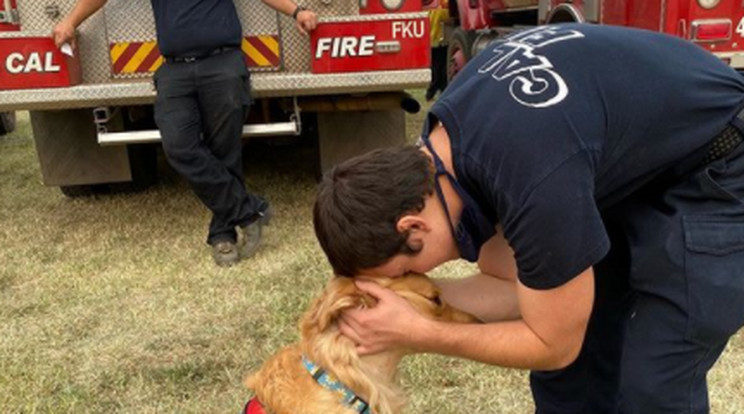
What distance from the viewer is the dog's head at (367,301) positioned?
1.82 meters

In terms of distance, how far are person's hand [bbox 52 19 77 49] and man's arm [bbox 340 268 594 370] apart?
3.22m

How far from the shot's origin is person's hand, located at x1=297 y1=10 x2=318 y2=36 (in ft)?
14.3

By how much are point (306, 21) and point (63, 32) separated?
139 cm

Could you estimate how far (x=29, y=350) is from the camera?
3375 millimetres

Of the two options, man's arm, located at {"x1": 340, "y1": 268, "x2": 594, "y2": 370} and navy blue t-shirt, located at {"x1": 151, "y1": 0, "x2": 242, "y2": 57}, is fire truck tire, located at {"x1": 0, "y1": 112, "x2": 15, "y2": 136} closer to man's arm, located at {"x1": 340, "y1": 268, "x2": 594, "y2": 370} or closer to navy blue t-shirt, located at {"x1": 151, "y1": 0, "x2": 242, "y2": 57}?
navy blue t-shirt, located at {"x1": 151, "y1": 0, "x2": 242, "y2": 57}

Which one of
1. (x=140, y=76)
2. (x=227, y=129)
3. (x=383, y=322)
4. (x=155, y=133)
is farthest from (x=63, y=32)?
(x=383, y=322)

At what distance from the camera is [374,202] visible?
163 cm

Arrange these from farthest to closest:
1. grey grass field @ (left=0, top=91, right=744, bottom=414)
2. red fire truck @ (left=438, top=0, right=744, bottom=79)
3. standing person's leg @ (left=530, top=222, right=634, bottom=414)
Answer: red fire truck @ (left=438, top=0, right=744, bottom=79) → grey grass field @ (left=0, top=91, right=744, bottom=414) → standing person's leg @ (left=530, top=222, right=634, bottom=414)

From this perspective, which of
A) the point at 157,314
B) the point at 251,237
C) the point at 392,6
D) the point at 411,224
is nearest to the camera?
the point at 411,224

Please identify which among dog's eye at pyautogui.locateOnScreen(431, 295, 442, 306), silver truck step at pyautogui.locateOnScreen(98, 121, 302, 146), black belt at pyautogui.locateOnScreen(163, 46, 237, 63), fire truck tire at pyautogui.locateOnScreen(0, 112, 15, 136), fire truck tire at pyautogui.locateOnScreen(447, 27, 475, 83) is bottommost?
fire truck tire at pyautogui.locateOnScreen(0, 112, 15, 136)

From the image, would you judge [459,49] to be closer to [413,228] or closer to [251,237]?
[251,237]

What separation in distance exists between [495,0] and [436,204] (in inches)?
305

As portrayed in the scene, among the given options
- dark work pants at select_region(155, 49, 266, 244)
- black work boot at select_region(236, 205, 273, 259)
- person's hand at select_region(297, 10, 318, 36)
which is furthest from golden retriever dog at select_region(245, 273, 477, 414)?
person's hand at select_region(297, 10, 318, 36)

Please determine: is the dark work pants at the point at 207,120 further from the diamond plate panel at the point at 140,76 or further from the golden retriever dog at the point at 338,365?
the golden retriever dog at the point at 338,365
